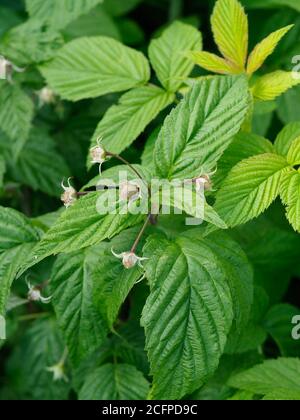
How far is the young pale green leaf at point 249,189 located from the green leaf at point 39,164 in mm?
738

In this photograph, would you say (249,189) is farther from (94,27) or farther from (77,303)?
(94,27)

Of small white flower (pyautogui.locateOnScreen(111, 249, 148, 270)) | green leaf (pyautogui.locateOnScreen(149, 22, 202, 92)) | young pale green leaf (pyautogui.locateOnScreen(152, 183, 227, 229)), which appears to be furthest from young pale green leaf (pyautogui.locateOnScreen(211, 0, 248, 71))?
small white flower (pyautogui.locateOnScreen(111, 249, 148, 270))

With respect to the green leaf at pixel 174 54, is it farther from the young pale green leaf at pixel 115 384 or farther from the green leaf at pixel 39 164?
the young pale green leaf at pixel 115 384

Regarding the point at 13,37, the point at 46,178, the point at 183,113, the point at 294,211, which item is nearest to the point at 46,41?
the point at 13,37

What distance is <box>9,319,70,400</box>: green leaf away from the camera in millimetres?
1666

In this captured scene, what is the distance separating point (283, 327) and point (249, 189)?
520 mm

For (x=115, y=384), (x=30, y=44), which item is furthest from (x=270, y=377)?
(x=30, y=44)

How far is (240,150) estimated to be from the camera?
48.2 inches

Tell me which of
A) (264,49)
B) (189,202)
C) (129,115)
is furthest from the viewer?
(129,115)

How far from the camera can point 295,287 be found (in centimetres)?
200

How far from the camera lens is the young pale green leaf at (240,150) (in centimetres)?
121

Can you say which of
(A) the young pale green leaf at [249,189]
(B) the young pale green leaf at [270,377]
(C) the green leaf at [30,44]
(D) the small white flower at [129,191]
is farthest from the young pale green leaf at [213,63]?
(B) the young pale green leaf at [270,377]

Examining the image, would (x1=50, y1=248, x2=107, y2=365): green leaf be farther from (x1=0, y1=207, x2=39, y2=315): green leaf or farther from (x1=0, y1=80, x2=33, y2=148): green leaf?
(x1=0, y1=80, x2=33, y2=148): green leaf

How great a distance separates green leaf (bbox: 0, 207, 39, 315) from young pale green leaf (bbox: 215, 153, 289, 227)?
0.35 metres
